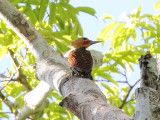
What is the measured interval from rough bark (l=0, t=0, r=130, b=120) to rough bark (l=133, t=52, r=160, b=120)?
0.12 metres

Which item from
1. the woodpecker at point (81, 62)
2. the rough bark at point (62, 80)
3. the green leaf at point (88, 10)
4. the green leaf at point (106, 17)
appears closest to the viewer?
the rough bark at point (62, 80)

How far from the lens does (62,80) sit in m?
1.94

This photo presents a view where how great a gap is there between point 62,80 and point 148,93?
988 mm

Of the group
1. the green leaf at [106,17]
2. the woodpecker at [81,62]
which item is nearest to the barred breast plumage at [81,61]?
the woodpecker at [81,62]

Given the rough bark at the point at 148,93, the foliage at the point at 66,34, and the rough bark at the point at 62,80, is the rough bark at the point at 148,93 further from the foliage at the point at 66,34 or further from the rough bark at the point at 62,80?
the foliage at the point at 66,34

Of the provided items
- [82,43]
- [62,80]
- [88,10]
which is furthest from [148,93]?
[88,10]

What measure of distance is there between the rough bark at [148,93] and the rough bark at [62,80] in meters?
0.12

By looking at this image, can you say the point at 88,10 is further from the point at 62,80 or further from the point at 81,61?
the point at 62,80

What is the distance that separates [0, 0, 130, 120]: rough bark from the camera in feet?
4.15

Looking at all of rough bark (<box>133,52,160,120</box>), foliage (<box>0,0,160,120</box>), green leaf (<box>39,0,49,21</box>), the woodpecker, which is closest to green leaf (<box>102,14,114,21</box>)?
foliage (<box>0,0,160,120</box>)

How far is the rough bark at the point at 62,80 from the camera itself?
1.27 m

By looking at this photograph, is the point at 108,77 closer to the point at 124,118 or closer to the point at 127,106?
the point at 127,106

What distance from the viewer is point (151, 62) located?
3.58 ft

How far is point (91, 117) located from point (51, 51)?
1.24 m
